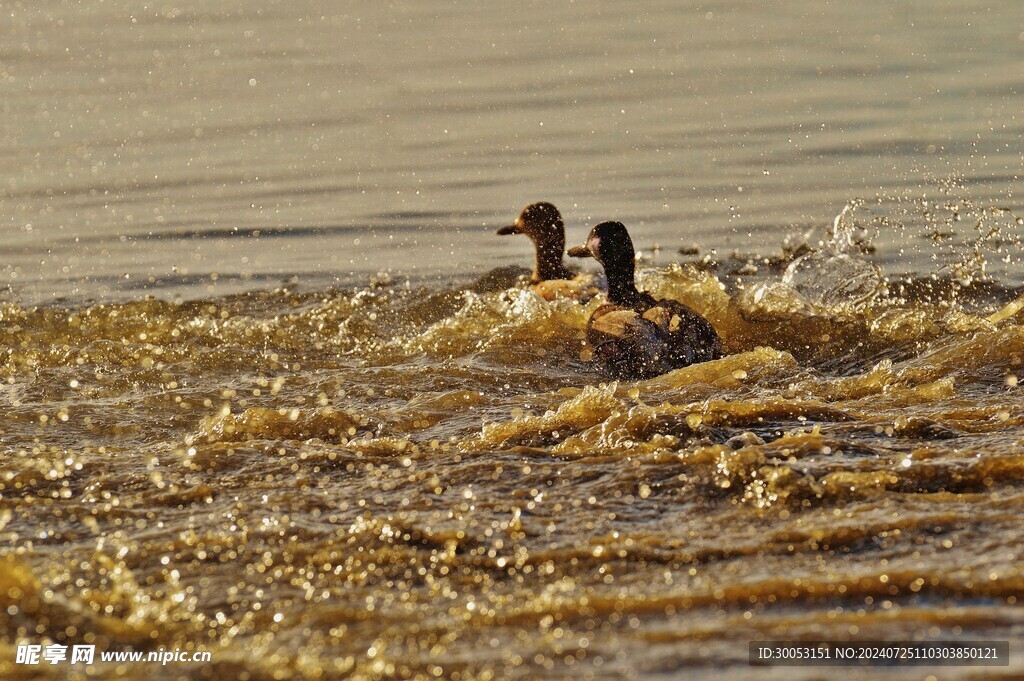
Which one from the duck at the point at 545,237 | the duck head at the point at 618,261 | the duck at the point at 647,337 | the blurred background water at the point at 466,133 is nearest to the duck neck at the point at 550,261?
the duck at the point at 545,237

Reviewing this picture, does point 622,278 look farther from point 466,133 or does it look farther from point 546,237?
point 466,133

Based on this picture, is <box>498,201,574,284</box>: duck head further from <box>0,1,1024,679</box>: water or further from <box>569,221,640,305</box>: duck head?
<box>569,221,640,305</box>: duck head

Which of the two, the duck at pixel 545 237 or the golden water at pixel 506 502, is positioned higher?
the duck at pixel 545 237

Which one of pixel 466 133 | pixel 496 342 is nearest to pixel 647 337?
pixel 496 342

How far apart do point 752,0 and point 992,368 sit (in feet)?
39.8

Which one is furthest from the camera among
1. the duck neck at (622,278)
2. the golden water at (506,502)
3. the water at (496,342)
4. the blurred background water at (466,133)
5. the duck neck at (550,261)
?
the blurred background water at (466,133)

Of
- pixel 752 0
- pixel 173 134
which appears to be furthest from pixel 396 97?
pixel 752 0

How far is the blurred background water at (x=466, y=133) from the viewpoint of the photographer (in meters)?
10.4

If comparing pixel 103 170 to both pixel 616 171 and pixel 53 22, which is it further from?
pixel 53 22

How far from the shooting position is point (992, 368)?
21.7 ft

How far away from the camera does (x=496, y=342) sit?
7.84 metres

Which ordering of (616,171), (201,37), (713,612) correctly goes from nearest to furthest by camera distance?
(713,612), (616,171), (201,37)

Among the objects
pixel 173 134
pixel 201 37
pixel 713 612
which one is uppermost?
pixel 201 37

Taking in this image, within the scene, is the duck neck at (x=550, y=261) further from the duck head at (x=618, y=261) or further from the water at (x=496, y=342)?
the duck head at (x=618, y=261)
